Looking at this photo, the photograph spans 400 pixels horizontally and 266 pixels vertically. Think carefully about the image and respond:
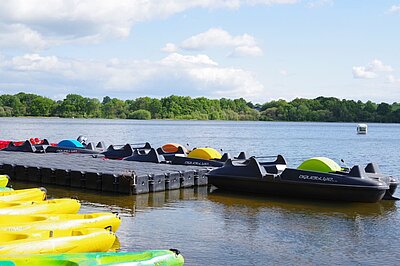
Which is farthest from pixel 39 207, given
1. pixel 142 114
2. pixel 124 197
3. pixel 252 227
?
pixel 142 114

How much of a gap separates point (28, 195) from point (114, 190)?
4681 millimetres

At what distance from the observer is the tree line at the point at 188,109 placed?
15988 centimetres

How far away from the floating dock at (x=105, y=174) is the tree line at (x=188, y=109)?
137339 mm

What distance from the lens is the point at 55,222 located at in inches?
445

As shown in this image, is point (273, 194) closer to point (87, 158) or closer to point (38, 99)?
point (87, 158)

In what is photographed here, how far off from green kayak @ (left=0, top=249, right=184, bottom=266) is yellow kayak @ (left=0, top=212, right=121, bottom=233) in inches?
Result: 73.9

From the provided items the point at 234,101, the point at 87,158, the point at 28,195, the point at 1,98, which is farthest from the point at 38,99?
the point at 28,195

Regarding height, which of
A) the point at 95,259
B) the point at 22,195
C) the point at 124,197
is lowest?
the point at 124,197

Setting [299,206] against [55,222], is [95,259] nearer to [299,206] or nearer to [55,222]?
[55,222]

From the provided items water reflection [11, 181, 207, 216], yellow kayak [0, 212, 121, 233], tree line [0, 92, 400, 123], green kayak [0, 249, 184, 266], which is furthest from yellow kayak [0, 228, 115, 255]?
tree line [0, 92, 400, 123]

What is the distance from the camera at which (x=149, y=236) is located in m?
13.1

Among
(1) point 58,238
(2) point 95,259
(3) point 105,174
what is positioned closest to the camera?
(2) point 95,259

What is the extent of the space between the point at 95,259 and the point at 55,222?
2.59 m

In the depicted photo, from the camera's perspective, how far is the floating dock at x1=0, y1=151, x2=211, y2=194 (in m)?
19.0
